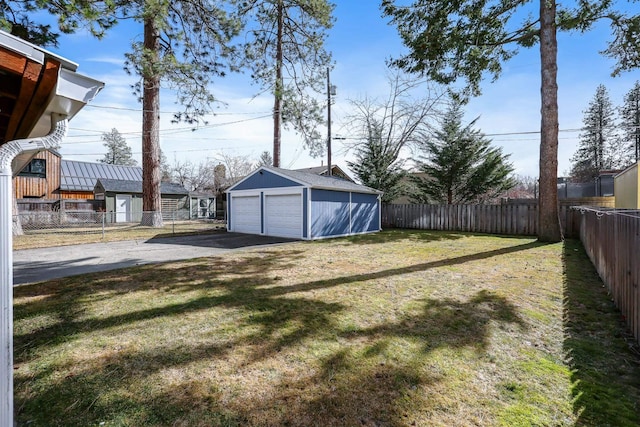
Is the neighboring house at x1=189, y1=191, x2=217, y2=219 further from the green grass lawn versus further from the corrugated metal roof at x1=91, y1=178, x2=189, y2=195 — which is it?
the green grass lawn

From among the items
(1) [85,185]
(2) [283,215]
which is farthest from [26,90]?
(1) [85,185]

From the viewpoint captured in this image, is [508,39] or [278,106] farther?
[278,106]

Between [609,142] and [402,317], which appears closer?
[402,317]

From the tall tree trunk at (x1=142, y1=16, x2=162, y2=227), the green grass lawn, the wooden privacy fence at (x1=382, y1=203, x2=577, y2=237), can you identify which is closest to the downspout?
the green grass lawn

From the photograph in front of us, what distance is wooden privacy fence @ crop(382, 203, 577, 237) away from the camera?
40.6 ft

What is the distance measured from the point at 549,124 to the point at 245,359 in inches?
443

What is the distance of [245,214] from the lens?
13.6m

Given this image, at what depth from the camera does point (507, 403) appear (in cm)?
210

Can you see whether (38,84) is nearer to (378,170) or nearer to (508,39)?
(508,39)

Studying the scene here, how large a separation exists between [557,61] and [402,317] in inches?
415

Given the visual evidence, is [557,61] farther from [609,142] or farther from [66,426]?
[609,142]

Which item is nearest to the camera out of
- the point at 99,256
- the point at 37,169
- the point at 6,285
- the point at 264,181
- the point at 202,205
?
the point at 6,285

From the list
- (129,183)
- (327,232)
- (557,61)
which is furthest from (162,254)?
(129,183)

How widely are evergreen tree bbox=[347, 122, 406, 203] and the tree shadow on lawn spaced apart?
553 inches
